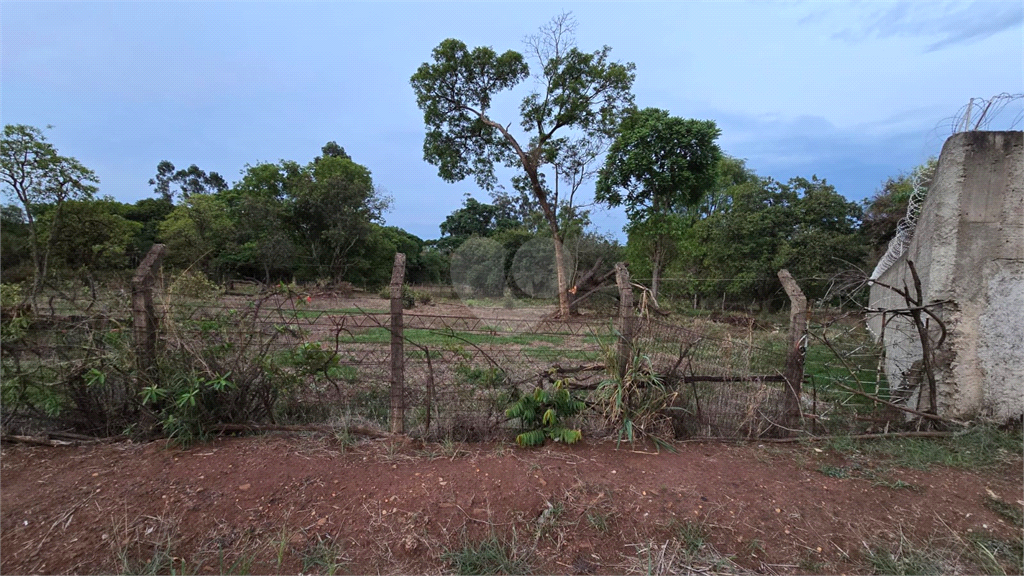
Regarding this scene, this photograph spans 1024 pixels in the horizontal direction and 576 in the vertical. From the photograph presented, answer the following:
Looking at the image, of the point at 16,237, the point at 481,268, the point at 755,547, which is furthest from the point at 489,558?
the point at 481,268

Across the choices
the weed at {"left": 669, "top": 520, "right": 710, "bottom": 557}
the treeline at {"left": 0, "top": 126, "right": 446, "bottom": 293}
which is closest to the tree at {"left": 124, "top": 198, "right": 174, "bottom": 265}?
the treeline at {"left": 0, "top": 126, "right": 446, "bottom": 293}

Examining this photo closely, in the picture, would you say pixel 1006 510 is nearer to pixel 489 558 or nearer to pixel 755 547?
pixel 755 547

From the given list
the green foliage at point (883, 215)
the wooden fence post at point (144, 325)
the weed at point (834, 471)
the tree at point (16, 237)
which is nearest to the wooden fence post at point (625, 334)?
the weed at point (834, 471)

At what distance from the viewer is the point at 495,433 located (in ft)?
10.4

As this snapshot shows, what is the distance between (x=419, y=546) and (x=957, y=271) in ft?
16.1

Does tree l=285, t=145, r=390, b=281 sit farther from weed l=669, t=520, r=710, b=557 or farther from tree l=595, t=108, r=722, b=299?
weed l=669, t=520, r=710, b=557

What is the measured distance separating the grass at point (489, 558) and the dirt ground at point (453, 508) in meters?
0.02

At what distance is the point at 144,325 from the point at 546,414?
306 cm

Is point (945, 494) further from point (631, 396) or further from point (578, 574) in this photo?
point (578, 574)

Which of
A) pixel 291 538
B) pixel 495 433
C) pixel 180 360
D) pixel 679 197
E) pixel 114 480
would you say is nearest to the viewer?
pixel 291 538

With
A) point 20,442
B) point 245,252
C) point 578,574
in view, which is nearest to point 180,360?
point 20,442

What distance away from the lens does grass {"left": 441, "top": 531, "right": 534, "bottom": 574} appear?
201cm

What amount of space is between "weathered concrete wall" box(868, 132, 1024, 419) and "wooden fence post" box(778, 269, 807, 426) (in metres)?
0.89

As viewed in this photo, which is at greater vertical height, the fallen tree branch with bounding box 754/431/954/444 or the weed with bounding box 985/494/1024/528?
the fallen tree branch with bounding box 754/431/954/444
